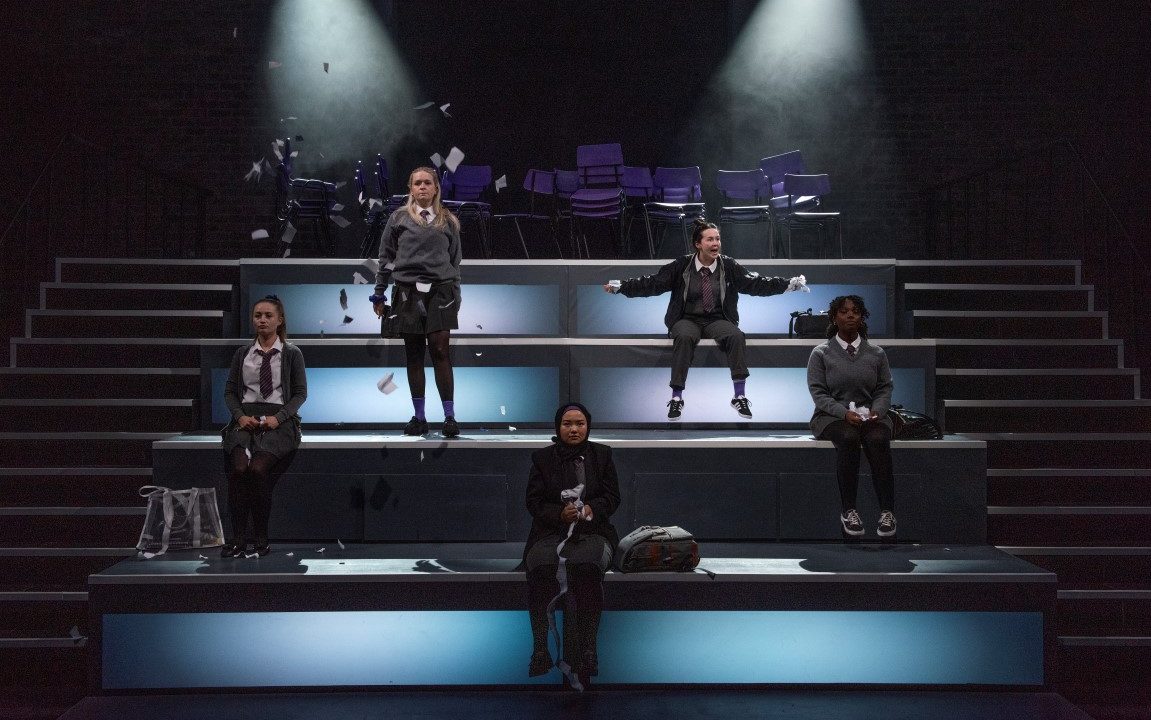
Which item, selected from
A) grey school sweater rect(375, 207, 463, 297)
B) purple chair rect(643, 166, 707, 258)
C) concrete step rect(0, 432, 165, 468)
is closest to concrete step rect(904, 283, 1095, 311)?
purple chair rect(643, 166, 707, 258)

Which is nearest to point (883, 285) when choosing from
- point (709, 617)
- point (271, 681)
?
point (709, 617)

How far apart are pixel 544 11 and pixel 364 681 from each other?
6731 mm

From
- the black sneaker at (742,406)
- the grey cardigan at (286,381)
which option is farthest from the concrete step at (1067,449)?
the grey cardigan at (286,381)

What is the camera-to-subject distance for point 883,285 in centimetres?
589

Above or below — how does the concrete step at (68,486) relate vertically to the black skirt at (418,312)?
below

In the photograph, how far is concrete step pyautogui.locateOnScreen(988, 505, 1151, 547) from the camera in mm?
4703

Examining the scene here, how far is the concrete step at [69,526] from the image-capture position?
462cm

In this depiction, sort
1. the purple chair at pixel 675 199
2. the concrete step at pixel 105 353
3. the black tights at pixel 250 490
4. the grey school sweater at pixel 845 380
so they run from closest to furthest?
the black tights at pixel 250 490, the grey school sweater at pixel 845 380, the concrete step at pixel 105 353, the purple chair at pixel 675 199

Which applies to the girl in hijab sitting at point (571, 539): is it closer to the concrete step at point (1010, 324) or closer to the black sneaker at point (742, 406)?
the black sneaker at point (742, 406)

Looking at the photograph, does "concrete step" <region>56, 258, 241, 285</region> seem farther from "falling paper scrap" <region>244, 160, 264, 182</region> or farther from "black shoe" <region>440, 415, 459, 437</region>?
"falling paper scrap" <region>244, 160, 264, 182</region>

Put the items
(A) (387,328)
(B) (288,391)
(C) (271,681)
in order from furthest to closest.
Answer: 1. (A) (387,328)
2. (B) (288,391)
3. (C) (271,681)

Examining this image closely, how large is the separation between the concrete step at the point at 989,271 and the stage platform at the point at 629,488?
5.38 ft

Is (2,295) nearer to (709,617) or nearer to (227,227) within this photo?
(227,227)

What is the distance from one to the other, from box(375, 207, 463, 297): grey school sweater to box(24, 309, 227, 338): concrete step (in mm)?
1135
